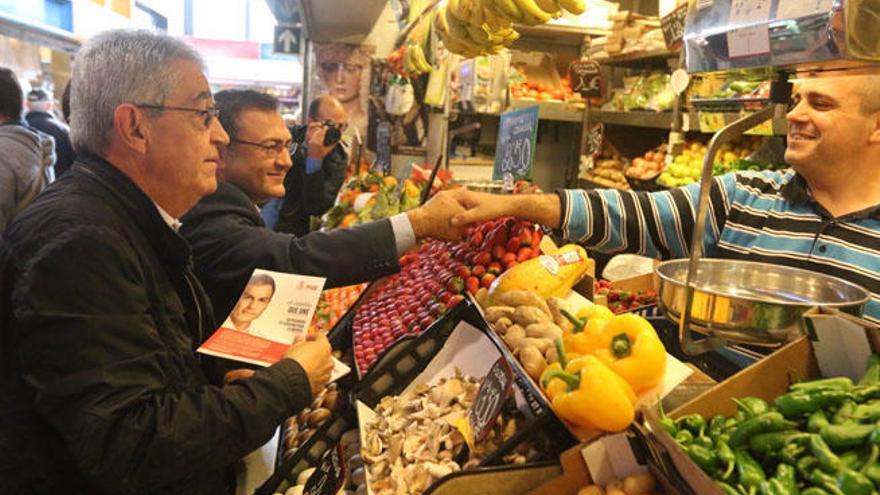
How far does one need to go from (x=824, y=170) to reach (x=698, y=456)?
4.79 ft

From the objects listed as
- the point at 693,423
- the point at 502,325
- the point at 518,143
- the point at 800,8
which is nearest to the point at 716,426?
the point at 693,423

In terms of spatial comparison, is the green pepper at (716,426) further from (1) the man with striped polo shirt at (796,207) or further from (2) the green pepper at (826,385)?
(1) the man with striped polo shirt at (796,207)

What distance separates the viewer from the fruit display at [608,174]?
17.7 feet

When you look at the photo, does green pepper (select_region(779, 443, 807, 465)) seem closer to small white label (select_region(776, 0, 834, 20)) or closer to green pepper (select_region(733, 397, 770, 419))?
green pepper (select_region(733, 397, 770, 419))

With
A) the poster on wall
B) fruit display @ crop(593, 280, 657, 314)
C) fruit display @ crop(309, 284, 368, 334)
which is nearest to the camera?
fruit display @ crop(593, 280, 657, 314)

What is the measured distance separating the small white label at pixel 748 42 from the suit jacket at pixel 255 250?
1.52 metres

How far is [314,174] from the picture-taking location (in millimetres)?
5223

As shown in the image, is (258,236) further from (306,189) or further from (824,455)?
(306,189)

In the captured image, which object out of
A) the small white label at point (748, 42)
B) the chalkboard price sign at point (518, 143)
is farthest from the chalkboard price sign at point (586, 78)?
the small white label at point (748, 42)

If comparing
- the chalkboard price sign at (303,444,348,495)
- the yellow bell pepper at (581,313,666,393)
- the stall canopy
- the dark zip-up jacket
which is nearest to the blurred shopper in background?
the stall canopy

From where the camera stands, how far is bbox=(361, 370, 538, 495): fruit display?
4.78 feet

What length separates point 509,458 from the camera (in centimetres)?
135

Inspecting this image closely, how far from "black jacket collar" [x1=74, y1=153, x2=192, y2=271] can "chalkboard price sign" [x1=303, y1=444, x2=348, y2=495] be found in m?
0.67

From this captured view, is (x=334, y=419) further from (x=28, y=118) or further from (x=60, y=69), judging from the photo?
(x=60, y=69)
